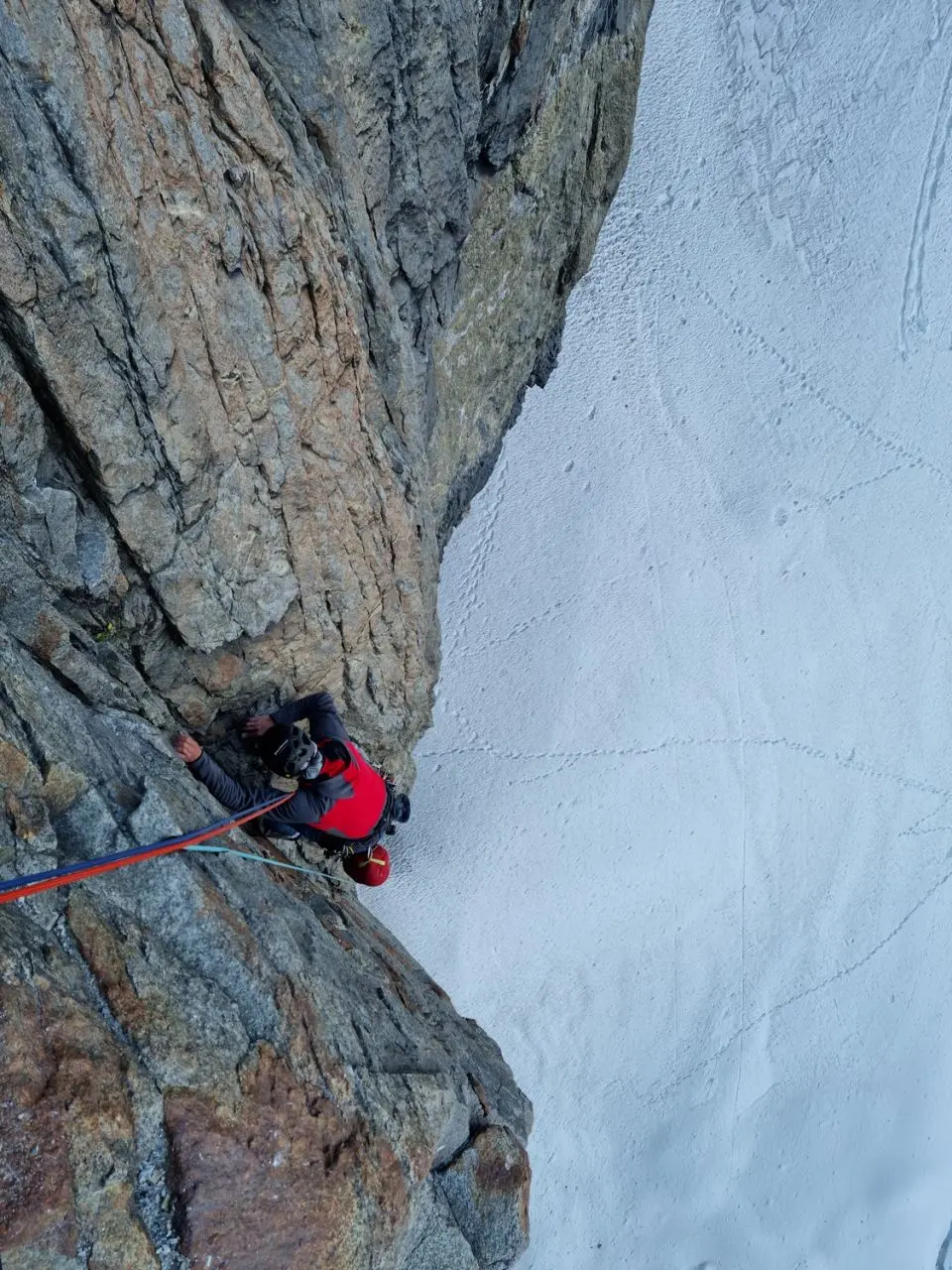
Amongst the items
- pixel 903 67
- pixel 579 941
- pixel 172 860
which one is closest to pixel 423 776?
pixel 579 941

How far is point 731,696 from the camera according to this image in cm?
859

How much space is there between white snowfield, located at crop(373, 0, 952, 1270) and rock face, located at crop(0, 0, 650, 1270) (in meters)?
2.55

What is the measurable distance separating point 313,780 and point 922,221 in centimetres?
840

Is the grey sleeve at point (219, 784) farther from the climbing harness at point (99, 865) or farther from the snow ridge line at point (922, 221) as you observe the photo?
the snow ridge line at point (922, 221)

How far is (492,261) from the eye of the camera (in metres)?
6.88

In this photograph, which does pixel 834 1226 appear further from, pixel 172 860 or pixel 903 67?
pixel 903 67

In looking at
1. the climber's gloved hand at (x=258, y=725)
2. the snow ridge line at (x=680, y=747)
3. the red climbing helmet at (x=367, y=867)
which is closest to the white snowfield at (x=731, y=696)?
the snow ridge line at (x=680, y=747)

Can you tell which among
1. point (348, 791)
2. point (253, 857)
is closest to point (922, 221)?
point (348, 791)

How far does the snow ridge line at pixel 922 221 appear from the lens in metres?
9.13

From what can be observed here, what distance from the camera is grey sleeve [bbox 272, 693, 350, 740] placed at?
18.0 feet

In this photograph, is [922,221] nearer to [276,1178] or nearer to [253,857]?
[253,857]

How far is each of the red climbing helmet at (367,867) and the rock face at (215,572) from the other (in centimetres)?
40

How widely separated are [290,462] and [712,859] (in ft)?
18.5

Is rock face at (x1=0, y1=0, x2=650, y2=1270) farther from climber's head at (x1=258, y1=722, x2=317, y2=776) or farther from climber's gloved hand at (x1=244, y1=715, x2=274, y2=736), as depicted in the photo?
climber's head at (x1=258, y1=722, x2=317, y2=776)
